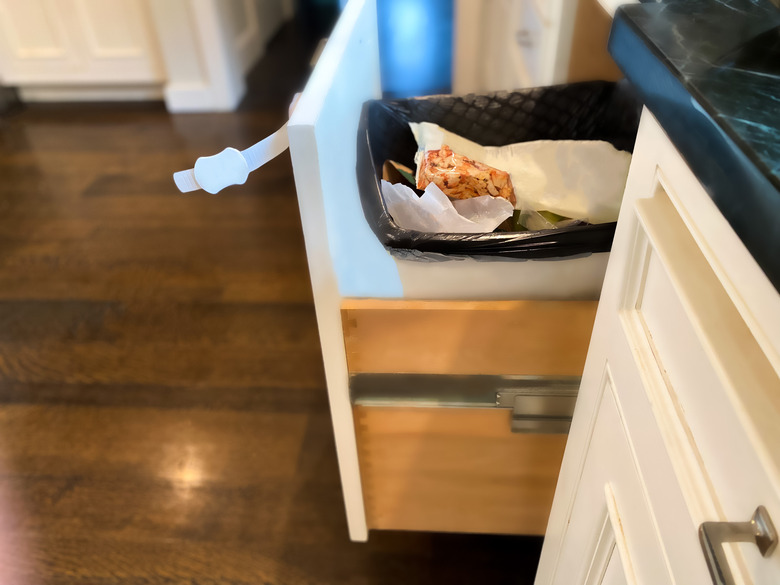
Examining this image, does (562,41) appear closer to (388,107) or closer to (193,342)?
(388,107)

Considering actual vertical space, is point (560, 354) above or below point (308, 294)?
above

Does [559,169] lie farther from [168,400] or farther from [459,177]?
[168,400]

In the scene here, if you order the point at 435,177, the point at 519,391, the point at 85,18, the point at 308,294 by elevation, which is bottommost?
the point at 308,294

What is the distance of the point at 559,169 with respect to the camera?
95 centimetres

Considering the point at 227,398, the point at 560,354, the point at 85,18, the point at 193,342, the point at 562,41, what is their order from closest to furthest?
1. the point at 560,354
2. the point at 562,41
3. the point at 227,398
4. the point at 193,342
5. the point at 85,18

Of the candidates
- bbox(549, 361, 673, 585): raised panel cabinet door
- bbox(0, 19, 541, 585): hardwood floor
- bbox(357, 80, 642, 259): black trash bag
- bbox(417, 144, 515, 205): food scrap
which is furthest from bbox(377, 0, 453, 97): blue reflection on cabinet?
bbox(549, 361, 673, 585): raised panel cabinet door

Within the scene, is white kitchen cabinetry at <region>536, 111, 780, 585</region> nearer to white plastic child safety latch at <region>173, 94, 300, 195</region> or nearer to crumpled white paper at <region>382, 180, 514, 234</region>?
crumpled white paper at <region>382, 180, 514, 234</region>

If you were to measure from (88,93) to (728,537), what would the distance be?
317cm

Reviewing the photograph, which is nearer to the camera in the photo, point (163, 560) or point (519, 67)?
point (163, 560)

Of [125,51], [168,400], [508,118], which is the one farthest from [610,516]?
[125,51]

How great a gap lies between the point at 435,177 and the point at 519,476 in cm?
48

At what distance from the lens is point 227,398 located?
1.43 metres

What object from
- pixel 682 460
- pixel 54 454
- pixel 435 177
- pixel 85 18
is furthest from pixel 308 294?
pixel 85 18

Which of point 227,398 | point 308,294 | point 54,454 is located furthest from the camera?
point 308,294
